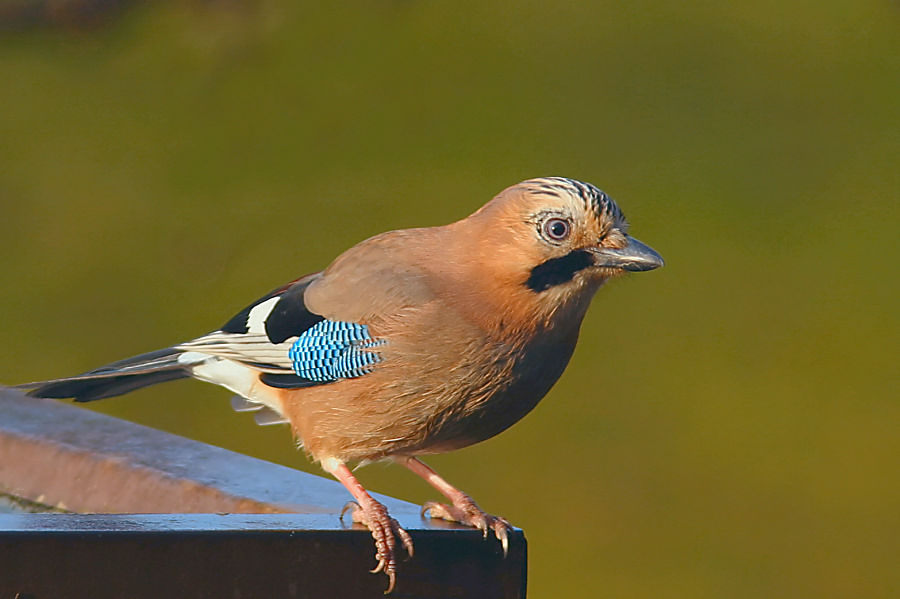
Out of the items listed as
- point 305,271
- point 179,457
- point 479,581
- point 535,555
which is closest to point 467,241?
point 479,581

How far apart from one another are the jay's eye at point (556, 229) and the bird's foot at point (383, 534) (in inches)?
20.3

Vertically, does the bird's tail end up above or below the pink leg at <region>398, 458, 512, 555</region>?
above

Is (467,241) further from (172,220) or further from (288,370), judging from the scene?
(172,220)

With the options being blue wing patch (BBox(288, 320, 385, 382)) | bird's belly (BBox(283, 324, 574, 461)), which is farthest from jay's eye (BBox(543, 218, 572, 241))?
blue wing patch (BBox(288, 320, 385, 382))

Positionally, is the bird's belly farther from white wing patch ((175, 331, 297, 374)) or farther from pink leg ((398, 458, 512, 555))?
white wing patch ((175, 331, 297, 374))

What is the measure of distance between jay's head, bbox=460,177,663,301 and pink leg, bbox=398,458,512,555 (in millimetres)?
372

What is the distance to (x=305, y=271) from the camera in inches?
257

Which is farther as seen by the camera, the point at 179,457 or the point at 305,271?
the point at 305,271

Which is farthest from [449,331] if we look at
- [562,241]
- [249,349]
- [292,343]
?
[249,349]

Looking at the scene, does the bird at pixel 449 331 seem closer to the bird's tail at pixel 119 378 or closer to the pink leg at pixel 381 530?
the pink leg at pixel 381 530

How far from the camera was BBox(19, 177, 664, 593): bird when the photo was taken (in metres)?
2.12

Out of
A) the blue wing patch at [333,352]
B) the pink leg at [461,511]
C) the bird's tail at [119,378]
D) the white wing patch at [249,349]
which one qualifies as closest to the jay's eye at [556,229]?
the blue wing patch at [333,352]

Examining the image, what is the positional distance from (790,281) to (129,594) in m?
5.64

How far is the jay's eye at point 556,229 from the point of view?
2113mm
